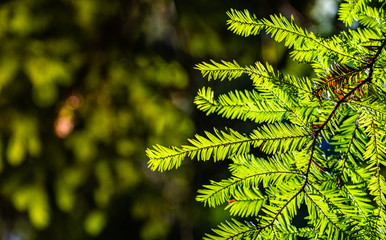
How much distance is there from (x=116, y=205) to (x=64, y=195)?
39cm

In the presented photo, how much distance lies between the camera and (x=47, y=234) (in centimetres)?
241

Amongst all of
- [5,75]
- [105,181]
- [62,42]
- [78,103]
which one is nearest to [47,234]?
[105,181]

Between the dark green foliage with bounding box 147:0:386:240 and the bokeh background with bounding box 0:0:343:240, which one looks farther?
the bokeh background with bounding box 0:0:343:240

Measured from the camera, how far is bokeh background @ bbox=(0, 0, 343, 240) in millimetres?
1819

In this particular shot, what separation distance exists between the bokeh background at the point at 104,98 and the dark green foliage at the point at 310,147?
1.17 meters

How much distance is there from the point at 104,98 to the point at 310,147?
1.61 m

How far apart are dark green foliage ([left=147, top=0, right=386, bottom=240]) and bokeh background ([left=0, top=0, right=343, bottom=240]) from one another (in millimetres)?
1172

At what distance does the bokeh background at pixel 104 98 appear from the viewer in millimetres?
1819

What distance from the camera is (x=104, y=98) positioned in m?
1.93

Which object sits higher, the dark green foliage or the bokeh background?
the bokeh background

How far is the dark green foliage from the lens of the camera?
18.6 inches

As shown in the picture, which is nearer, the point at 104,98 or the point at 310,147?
the point at 310,147

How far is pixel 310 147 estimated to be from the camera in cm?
50

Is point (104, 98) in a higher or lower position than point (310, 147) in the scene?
higher
